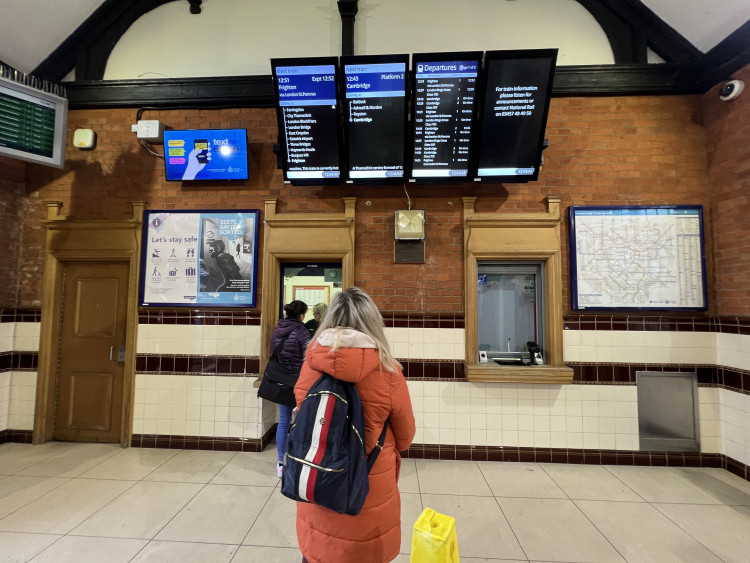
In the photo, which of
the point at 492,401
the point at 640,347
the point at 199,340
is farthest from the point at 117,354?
the point at 640,347

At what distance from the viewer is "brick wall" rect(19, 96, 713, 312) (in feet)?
11.3

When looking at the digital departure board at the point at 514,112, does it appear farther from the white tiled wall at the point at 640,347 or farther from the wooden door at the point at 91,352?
the wooden door at the point at 91,352

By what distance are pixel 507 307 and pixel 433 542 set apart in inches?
110

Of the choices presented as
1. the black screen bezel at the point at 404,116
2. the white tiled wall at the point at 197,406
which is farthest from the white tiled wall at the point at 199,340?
the black screen bezel at the point at 404,116

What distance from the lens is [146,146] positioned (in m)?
3.75

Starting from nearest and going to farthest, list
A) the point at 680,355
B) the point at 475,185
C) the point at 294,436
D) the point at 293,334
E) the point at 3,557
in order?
the point at 294,436 → the point at 3,557 → the point at 293,334 → the point at 680,355 → the point at 475,185

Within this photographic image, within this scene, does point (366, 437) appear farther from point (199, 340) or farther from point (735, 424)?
point (735, 424)

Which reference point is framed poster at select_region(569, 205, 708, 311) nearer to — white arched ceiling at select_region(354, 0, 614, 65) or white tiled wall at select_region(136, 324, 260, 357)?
white arched ceiling at select_region(354, 0, 614, 65)

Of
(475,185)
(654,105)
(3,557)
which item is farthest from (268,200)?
(654,105)

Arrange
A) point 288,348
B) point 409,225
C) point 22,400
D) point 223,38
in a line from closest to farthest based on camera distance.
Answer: point 288,348 < point 409,225 < point 22,400 < point 223,38

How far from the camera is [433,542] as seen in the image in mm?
1249

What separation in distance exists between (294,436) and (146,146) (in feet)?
12.9

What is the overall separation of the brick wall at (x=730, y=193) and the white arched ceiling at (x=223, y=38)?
3958mm

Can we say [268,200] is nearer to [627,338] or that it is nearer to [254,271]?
[254,271]
